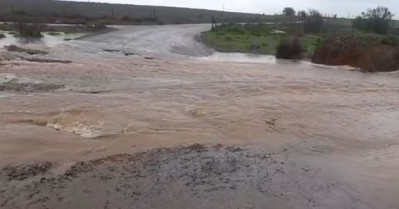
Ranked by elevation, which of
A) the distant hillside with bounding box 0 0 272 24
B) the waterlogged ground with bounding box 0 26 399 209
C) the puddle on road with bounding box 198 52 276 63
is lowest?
the puddle on road with bounding box 198 52 276 63

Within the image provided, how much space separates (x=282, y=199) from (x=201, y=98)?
22.4ft

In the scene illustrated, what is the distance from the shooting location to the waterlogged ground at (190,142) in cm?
631

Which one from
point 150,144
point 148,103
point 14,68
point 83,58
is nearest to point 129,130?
point 150,144

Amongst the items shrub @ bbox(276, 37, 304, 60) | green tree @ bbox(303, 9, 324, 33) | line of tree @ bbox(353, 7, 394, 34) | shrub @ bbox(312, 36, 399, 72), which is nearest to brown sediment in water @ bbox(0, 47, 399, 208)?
shrub @ bbox(312, 36, 399, 72)

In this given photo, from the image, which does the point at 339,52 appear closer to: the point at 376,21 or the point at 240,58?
the point at 240,58

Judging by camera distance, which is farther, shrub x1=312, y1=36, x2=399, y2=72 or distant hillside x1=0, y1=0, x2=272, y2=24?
distant hillside x1=0, y1=0, x2=272, y2=24

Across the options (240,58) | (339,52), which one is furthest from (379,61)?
(240,58)

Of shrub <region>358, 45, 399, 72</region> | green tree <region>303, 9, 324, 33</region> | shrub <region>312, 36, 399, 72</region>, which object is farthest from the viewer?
green tree <region>303, 9, 324, 33</region>

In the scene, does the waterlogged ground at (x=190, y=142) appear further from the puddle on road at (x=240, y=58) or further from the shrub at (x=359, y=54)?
the puddle on road at (x=240, y=58)

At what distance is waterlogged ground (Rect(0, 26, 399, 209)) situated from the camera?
248 inches

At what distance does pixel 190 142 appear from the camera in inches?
341

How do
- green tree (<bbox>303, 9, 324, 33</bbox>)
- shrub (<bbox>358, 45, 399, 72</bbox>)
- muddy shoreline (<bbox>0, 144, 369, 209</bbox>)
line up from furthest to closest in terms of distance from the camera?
green tree (<bbox>303, 9, 324, 33</bbox>)
shrub (<bbox>358, 45, 399, 72</bbox>)
muddy shoreline (<bbox>0, 144, 369, 209</bbox>)

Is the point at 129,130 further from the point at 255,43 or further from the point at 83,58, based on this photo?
the point at 255,43

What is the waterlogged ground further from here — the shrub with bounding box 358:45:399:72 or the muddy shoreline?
the shrub with bounding box 358:45:399:72
